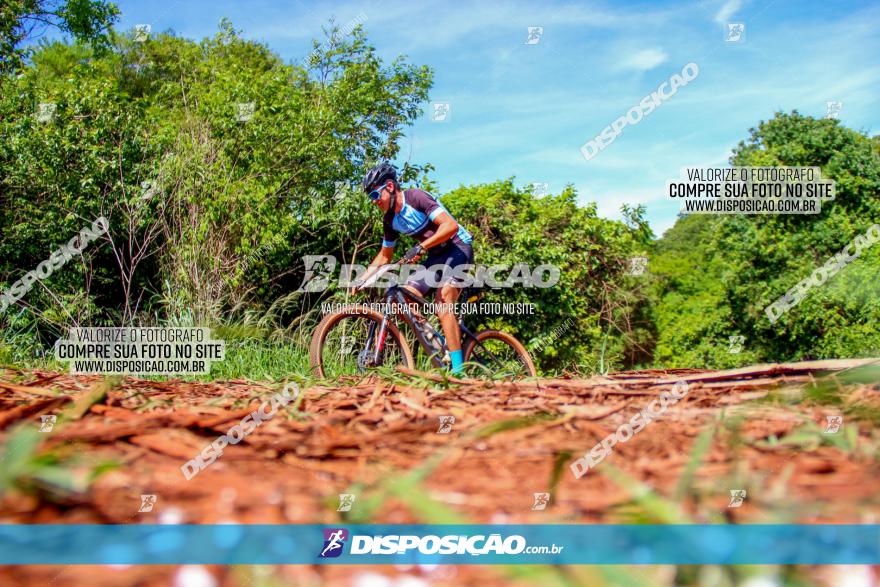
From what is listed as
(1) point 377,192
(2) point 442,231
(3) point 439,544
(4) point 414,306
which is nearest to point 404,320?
(4) point 414,306

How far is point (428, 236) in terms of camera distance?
4.32m

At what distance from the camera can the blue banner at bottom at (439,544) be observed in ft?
1.77

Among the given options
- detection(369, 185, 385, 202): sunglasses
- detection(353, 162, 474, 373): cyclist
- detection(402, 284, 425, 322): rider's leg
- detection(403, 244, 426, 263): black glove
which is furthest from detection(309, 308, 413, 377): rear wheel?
detection(369, 185, 385, 202): sunglasses

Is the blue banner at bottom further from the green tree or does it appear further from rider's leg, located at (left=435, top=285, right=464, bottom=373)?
the green tree

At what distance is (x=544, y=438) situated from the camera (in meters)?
0.87

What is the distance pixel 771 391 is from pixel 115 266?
8.50 metres

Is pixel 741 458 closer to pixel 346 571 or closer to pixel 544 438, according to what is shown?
pixel 544 438

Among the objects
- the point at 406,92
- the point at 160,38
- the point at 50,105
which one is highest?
the point at 160,38

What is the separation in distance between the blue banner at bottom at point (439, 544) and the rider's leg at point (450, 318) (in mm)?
3600

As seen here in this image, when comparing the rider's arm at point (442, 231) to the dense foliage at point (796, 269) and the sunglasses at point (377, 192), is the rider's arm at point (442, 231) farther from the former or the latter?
the dense foliage at point (796, 269)

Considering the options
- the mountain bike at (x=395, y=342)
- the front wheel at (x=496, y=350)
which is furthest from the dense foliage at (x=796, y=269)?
the mountain bike at (x=395, y=342)

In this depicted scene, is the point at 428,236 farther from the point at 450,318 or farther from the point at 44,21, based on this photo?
the point at 44,21

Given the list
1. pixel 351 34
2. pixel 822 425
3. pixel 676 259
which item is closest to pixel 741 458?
pixel 822 425

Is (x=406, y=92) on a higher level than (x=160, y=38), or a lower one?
lower
